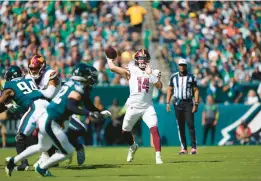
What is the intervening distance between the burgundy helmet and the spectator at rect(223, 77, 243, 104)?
849 cm

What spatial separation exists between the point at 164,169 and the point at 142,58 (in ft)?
8.05

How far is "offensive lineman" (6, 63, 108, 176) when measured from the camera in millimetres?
11023

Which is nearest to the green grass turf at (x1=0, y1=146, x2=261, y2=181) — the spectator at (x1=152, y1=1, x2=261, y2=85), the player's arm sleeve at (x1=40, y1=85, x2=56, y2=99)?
the player's arm sleeve at (x1=40, y1=85, x2=56, y2=99)

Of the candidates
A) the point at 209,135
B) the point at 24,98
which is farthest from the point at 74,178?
the point at 209,135

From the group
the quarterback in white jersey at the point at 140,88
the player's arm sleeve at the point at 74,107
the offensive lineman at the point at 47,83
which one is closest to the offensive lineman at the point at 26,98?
the offensive lineman at the point at 47,83

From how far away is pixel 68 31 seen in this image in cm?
2420

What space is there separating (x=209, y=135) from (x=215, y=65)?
2.13 meters

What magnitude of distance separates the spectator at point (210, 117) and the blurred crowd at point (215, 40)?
1.85 ft

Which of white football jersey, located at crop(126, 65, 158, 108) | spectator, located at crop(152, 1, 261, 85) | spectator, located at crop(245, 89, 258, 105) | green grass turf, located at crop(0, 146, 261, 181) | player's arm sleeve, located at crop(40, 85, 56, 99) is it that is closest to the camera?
green grass turf, located at crop(0, 146, 261, 181)

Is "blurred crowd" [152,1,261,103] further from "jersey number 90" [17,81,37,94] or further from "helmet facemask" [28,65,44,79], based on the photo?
"jersey number 90" [17,81,37,94]

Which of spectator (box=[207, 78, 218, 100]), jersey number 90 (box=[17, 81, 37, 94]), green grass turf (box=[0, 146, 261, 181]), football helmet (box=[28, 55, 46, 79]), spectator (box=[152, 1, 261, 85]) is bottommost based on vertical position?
green grass turf (box=[0, 146, 261, 181])

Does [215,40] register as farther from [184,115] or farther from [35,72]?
[35,72]

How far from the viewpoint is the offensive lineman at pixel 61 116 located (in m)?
11.0

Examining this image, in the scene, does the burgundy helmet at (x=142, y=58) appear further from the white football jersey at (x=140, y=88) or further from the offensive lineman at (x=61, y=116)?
the offensive lineman at (x=61, y=116)
